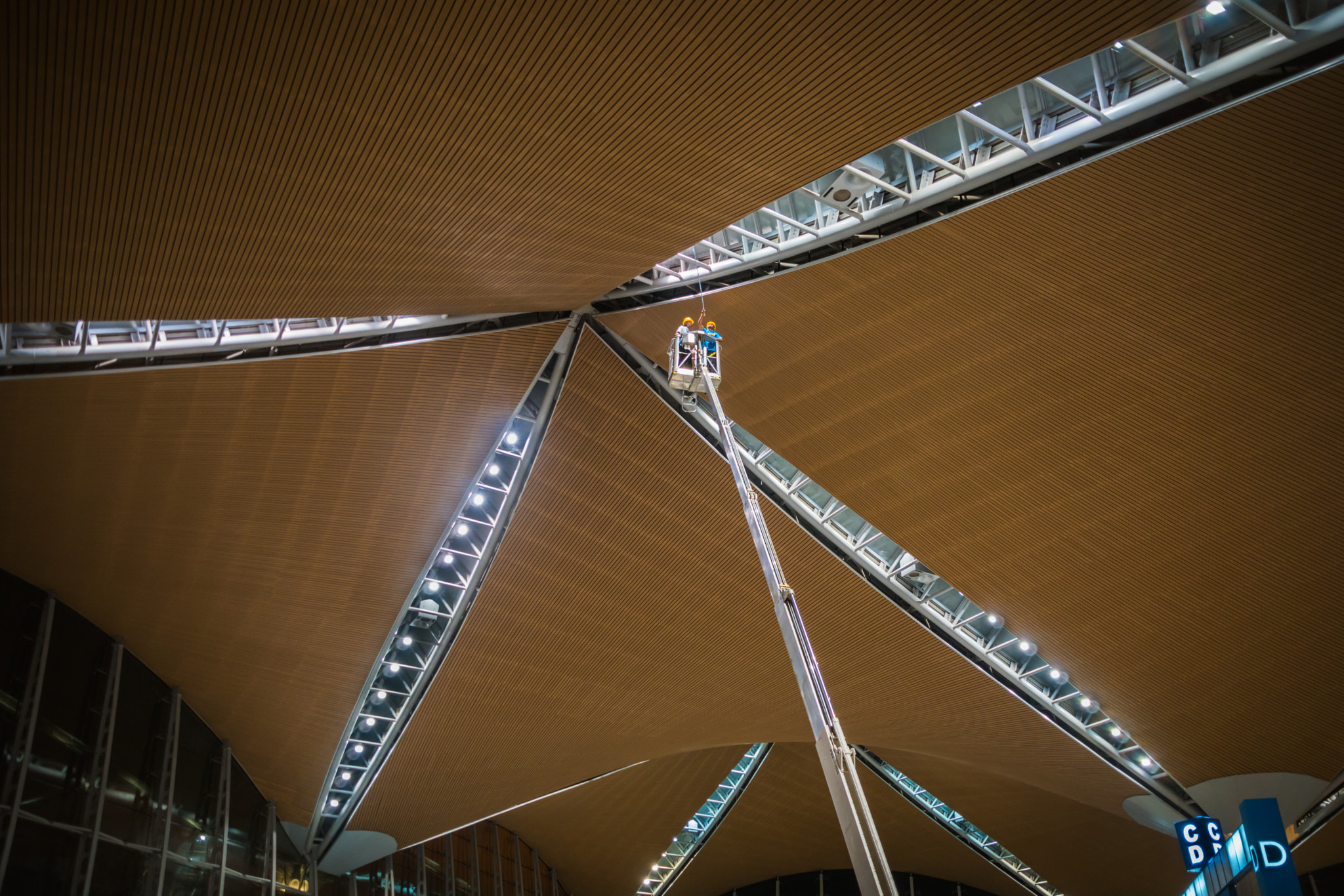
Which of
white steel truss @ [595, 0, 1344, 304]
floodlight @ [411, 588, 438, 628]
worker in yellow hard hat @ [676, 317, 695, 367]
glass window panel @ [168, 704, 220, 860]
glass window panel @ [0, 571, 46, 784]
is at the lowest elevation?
glass window panel @ [168, 704, 220, 860]

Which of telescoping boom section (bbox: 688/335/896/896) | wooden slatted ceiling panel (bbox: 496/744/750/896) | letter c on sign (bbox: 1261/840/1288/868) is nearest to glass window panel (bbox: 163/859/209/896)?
wooden slatted ceiling panel (bbox: 496/744/750/896)

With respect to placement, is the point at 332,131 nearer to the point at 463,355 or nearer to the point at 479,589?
the point at 463,355

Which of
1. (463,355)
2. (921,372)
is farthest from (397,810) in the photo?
(921,372)

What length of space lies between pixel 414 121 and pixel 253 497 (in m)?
9.53

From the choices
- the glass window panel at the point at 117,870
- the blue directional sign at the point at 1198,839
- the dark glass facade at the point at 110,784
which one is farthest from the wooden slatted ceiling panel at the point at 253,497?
the blue directional sign at the point at 1198,839

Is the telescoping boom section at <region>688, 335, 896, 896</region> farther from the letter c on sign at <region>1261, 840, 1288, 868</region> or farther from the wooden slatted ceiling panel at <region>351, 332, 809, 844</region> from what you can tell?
the letter c on sign at <region>1261, 840, 1288, 868</region>

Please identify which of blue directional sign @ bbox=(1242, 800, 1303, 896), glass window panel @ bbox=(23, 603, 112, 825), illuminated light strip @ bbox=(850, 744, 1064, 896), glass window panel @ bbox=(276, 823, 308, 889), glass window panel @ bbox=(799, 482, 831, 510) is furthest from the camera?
illuminated light strip @ bbox=(850, 744, 1064, 896)

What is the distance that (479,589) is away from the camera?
65.3ft

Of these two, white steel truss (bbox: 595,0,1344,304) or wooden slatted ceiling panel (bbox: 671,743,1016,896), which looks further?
wooden slatted ceiling panel (bbox: 671,743,1016,896)

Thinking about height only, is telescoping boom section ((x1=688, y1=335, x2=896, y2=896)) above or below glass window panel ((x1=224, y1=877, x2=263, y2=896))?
above

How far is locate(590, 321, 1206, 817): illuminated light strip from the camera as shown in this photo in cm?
1916

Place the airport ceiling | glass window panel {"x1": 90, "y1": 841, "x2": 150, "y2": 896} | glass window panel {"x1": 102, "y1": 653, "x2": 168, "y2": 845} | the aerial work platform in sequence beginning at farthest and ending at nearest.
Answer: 1. glass window panel {"x1": 102, "y1": 653, "x2": 168, "y2": 845}
2. glass window panel {"x1": 90, "y1": 841, "x2": 150, "y2": 896}
3. the airport ceiling
4. the aerial work platform

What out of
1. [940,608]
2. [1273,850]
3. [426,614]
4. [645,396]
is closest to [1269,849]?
[1273,850]

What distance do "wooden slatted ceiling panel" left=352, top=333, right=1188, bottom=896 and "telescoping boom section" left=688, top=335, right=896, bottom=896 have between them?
35.8 ft
